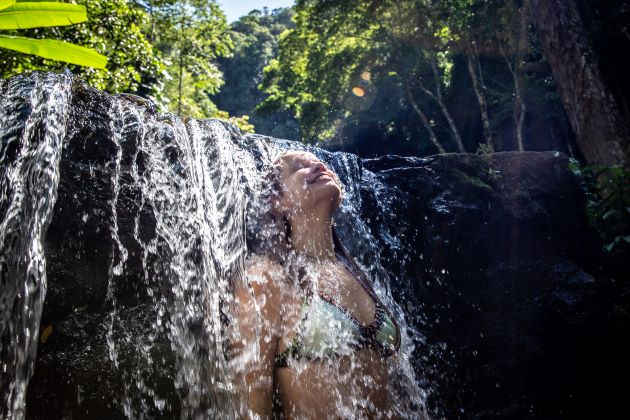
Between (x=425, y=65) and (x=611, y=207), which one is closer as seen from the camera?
(x=611, y=207)

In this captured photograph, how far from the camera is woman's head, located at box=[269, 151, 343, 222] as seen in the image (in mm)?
2202

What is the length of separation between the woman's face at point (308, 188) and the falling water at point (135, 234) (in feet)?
1.26

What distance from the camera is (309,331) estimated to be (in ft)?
5.77

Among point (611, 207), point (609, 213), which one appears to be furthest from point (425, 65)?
point (609, 213)

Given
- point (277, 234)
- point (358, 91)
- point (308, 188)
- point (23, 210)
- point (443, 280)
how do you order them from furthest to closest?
1. point (358, 91)
2. point (443, 280)
3. point (277, 234)
4. point (308, 188)
5. point (23, 210)

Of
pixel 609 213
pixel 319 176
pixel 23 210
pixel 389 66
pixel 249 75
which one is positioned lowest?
pixel 23 210

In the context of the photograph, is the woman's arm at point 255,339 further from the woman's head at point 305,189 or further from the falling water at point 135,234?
the woman's head at point 305,189

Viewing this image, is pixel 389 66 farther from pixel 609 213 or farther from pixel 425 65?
pixel 609 213

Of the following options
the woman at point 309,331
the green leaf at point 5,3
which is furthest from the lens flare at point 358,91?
the green leaf at point 5,3

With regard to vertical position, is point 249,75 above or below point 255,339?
above

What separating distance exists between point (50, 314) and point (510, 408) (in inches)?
152

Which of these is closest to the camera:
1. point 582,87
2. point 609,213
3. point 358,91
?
point 609,213

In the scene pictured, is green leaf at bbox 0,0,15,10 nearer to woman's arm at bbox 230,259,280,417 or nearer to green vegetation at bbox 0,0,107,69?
green vegetation at bbox 0,0,107,69

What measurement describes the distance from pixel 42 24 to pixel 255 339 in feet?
4.50
